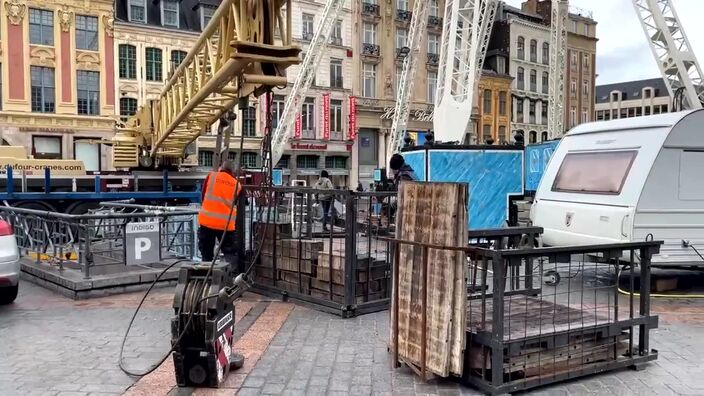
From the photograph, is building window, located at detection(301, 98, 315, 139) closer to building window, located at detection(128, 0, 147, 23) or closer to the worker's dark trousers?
building window, located at detection(128, 0, 147, 23)

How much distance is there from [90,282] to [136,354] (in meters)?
2.99

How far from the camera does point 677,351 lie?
581 cm

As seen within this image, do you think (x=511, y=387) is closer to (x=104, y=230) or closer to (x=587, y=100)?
(x=104, y=230)

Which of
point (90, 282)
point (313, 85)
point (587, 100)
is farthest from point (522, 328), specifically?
point (587, 100)

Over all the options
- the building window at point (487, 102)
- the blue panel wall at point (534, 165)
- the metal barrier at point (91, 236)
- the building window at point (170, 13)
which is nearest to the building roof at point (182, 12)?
the building window at point (170, 13)

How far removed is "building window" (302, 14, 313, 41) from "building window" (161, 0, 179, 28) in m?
8.11

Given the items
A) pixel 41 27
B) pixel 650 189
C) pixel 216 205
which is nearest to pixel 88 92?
pixel 41 27

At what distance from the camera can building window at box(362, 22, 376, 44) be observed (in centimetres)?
4138

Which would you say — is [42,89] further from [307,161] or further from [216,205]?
[216,205]

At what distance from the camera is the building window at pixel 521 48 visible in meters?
51.2

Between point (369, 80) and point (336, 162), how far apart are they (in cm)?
644

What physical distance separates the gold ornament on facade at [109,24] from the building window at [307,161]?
1318 cm

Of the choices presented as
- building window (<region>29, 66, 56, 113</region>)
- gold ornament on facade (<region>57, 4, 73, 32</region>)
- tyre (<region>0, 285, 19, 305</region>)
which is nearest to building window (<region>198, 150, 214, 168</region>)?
building window (<region>29, 66, 56, 113</region>)

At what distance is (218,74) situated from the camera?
316 inches
